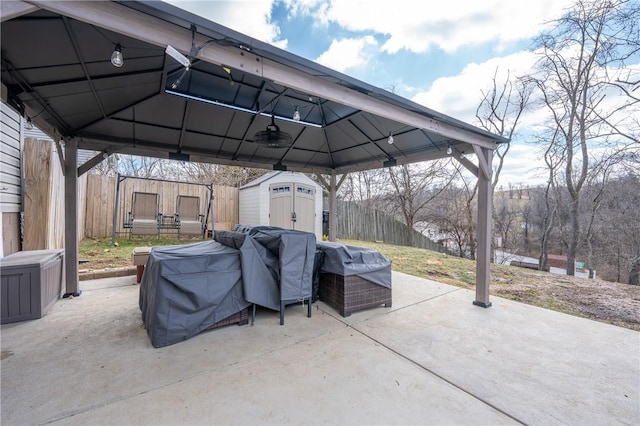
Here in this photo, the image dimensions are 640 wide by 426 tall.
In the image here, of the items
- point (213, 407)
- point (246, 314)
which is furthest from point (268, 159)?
point (213, 407)

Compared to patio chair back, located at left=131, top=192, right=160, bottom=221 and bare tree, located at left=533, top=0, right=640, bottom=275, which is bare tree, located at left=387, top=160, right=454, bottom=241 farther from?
patio chair back, located at left=131, top=192, right=160, bottom=221

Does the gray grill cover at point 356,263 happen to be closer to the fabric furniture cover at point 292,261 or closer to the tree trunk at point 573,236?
the fabric furniture cover at point 292,261

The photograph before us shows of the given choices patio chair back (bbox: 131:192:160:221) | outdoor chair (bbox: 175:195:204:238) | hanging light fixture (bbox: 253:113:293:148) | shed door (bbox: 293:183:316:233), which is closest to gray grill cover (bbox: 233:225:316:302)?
hanging light fixture (bbox: 253:113:293:148)

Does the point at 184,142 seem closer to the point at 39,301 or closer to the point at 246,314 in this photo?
the point at 39,301

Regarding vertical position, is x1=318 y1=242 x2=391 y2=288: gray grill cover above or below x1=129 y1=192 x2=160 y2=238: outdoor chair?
below

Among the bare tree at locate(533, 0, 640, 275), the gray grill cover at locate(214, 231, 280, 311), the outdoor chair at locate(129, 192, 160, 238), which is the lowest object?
the gray grill cover at locate(214, 231, 280, 311)

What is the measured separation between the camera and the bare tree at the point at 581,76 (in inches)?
239

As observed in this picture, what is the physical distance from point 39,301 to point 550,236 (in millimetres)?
14762

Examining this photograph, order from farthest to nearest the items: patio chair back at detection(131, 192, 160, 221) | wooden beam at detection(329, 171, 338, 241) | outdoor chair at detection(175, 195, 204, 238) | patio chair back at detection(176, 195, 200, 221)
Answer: patio chair back at detection(176, 195, 200, 221) < outdoor chair at detection(175, 195, 204, 238) < patio chair back at detection(131, 192, 160, 221) < wooden beam at detection(329, 171, 338, 241)

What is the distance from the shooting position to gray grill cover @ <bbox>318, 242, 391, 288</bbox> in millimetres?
3141

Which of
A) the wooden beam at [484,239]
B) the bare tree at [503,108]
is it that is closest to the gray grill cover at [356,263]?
the wooden beam at [484,239]

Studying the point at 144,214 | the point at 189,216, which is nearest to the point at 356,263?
the point at 189,216

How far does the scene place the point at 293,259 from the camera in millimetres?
2900

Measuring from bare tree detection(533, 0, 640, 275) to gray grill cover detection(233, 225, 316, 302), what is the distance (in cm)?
816
